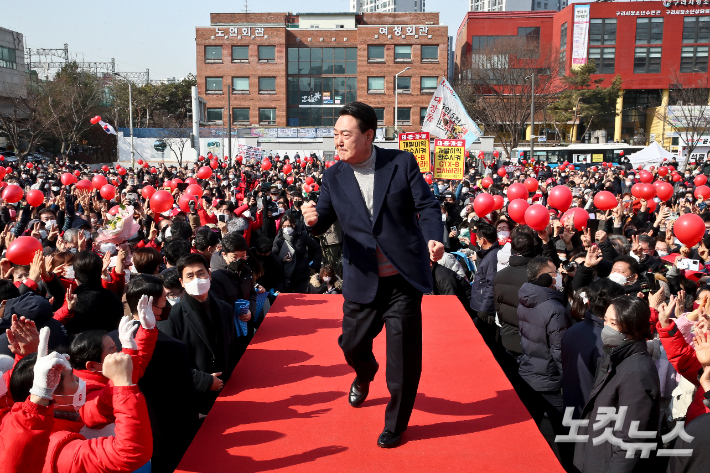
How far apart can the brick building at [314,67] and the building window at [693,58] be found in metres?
24.2

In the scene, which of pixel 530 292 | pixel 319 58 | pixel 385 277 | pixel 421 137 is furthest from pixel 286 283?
pixel 319 58

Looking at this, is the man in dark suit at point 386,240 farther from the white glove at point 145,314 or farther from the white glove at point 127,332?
the white glove at point 127,332

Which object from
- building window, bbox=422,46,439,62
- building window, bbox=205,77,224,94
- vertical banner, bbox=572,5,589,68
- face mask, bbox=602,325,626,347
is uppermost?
vertical banner, bbox=572,5,589,68

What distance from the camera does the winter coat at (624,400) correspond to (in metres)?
3.04

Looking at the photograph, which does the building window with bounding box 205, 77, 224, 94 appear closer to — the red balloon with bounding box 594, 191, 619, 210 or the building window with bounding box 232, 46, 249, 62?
the building window with bounding box 232, 46, 249, 62

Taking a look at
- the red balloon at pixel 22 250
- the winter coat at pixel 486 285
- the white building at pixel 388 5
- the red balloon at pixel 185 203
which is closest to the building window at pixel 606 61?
the red balloon at pixel 185 203

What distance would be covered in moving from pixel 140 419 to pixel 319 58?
54.9 metres

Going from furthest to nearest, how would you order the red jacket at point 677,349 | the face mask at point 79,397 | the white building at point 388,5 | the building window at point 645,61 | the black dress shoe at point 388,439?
the white building at point 388,5
the building window at point 645,61
the red jacket at point 677,349
the black dress shoe at point 388,439
the face mask at point 79,397

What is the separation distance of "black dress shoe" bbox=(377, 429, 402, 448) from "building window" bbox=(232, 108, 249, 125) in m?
52.3

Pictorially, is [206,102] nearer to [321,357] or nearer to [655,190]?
[655,190]

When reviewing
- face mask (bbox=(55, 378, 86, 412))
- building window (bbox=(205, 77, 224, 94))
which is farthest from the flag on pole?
building window (bbox=(205, 77, 224, 94))

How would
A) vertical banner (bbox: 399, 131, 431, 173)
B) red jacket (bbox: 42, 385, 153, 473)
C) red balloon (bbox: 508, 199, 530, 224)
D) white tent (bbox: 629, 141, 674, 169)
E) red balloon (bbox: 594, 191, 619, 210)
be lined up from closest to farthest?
red jacket (bbox: 42, 385, 153, 473) → red balloon (bbox: 508, 199, 530, 224) → red balloon (bbox: 594, 191, 619, 210) → vertical banner (bbox: 399, 131, 431, 173) → white tent (bbox: 629, 141, 674, 169)

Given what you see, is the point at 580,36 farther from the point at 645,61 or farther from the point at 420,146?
the point at 420,146

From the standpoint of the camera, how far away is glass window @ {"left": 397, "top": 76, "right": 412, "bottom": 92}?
174 ft
